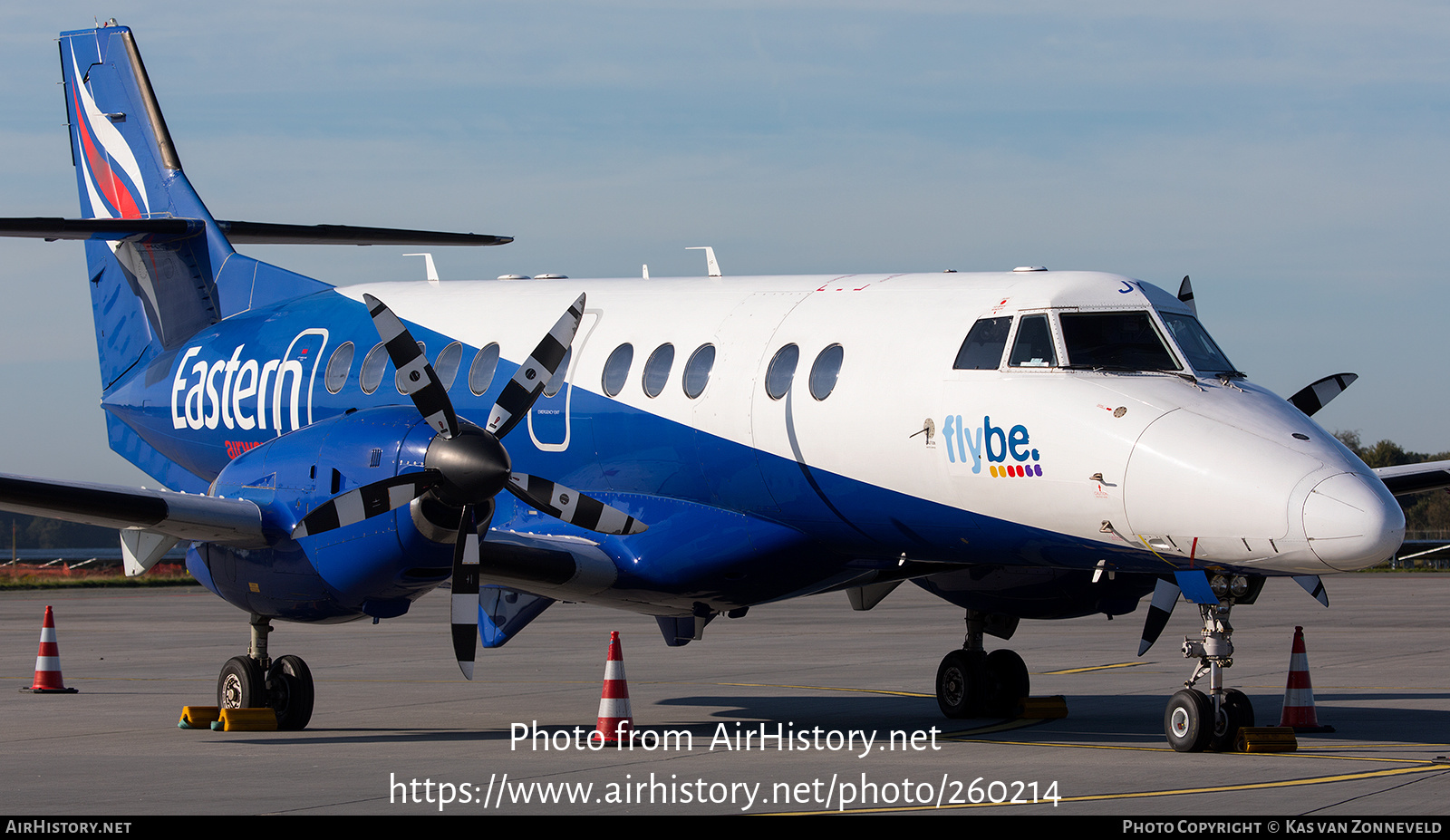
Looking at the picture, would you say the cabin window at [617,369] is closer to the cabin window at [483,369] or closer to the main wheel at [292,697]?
the cabin window at [483,369]

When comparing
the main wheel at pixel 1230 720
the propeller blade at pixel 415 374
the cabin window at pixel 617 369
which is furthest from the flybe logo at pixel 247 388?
the main wheel at pixel 1230 720

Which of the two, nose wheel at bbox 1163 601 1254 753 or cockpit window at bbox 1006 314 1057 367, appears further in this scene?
cockpit window at bbox 1006 314 1057 367

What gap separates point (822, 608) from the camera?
34.3 metres

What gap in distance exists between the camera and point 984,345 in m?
12.6

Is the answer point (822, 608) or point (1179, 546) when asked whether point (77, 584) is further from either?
point (1179, 546)

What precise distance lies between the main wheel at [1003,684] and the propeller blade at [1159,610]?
2.60 meters

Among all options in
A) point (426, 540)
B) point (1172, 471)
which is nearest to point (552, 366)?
point (426, 540)

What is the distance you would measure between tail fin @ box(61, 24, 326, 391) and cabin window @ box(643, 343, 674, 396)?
17.9 ft

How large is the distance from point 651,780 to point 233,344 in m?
9.47

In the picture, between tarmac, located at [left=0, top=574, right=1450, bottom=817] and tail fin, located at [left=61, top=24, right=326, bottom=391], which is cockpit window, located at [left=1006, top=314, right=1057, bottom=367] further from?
tail fin, located at [left=61, top=24, right=326, bottom=391]

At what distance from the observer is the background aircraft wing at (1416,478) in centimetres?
1561

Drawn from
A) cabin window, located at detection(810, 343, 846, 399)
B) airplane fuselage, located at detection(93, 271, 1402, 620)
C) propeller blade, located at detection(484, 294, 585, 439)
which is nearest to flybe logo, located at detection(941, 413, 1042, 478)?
airplane fuselage, located at detection(93, 271, 1402, 620)

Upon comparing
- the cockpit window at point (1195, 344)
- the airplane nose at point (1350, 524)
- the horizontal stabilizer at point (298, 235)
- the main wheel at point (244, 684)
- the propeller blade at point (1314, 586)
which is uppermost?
the horizontal stabilizer at point (298, 235)

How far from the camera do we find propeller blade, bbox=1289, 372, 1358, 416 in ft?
46.1
